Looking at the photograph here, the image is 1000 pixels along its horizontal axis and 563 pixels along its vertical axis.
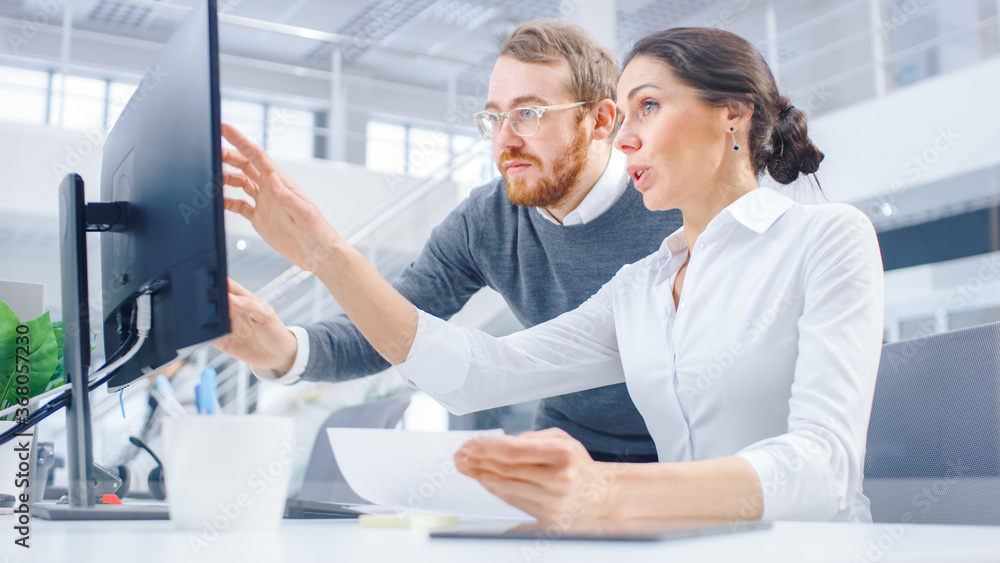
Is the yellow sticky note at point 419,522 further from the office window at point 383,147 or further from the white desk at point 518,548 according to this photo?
the office window at point 383,147

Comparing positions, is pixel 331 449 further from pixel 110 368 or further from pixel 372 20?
pixel 372 20

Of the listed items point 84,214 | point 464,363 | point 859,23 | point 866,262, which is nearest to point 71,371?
point 84,214

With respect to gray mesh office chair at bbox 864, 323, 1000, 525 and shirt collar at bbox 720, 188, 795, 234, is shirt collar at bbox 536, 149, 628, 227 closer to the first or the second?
shirt collar at bbox 720, 188, 795, 234

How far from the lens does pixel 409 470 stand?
27.8 inches

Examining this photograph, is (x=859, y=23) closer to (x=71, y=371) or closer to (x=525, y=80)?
(x=525, y=80)

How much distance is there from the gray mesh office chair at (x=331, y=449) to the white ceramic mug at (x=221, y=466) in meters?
1.03

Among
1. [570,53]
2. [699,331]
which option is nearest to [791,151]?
[699,331]

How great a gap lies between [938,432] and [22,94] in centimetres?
600

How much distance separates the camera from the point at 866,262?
842 millimetres

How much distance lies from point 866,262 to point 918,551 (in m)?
0.50

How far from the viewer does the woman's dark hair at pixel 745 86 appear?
1.08 meters

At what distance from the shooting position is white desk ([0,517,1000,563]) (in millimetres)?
382

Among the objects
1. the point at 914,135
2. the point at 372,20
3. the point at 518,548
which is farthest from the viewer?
the point at 372,20

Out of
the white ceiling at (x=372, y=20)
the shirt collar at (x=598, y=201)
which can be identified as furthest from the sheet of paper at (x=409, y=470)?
the white ceiling at (x=372, y=20)
